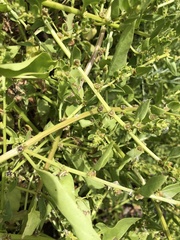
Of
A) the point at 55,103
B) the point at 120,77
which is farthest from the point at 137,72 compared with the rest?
the point at 55,103

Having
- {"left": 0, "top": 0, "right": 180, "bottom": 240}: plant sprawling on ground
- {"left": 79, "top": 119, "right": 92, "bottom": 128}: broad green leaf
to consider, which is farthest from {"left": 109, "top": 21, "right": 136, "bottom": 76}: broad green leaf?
{"left": 79, "top": 119, "right": 92, "bottom": 128}: broad green leaf

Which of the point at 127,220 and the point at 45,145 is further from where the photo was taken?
the point at 45,145

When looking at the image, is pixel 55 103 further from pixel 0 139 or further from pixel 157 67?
pixel 157 67

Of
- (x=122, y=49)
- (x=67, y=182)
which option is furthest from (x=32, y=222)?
(x=122, y=49)

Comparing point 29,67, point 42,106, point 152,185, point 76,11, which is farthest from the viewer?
point 42,106

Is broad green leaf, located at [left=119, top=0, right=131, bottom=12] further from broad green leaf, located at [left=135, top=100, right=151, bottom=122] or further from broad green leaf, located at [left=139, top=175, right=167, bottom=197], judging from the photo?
broad green leaf, located at [left=139, top=175, right=167, bottom=197]

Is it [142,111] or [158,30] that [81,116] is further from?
[158,30]
